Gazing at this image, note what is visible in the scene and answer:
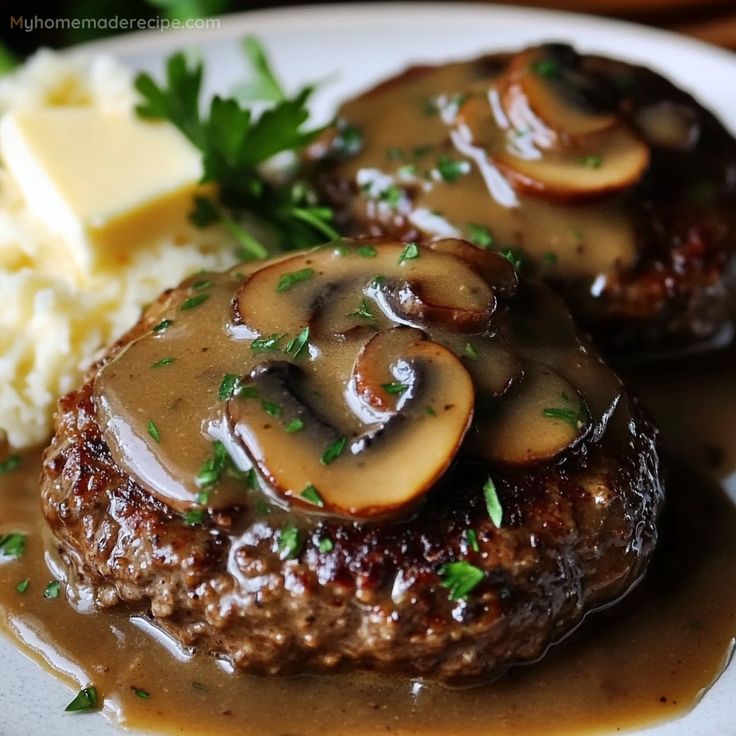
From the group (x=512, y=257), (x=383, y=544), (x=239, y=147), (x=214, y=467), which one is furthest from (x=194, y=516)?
(x=239, y=147)

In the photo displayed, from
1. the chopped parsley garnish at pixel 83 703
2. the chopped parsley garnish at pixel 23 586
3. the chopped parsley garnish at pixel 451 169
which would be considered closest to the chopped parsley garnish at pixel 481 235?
the chopped parsley garnish at pixel 451 169


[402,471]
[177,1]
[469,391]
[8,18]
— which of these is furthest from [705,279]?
[8,18]

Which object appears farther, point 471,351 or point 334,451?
point 471,351

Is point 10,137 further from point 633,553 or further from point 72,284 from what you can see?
point 633,553

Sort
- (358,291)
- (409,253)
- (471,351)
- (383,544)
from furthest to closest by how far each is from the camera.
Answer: (409,253) → (358,291) → (471,351) → (383,544)

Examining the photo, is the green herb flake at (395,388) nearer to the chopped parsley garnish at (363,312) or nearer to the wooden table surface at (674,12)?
the chopped parsley garnish at (363,312)

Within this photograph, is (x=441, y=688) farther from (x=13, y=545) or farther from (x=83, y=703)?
(x=13, y=545)
